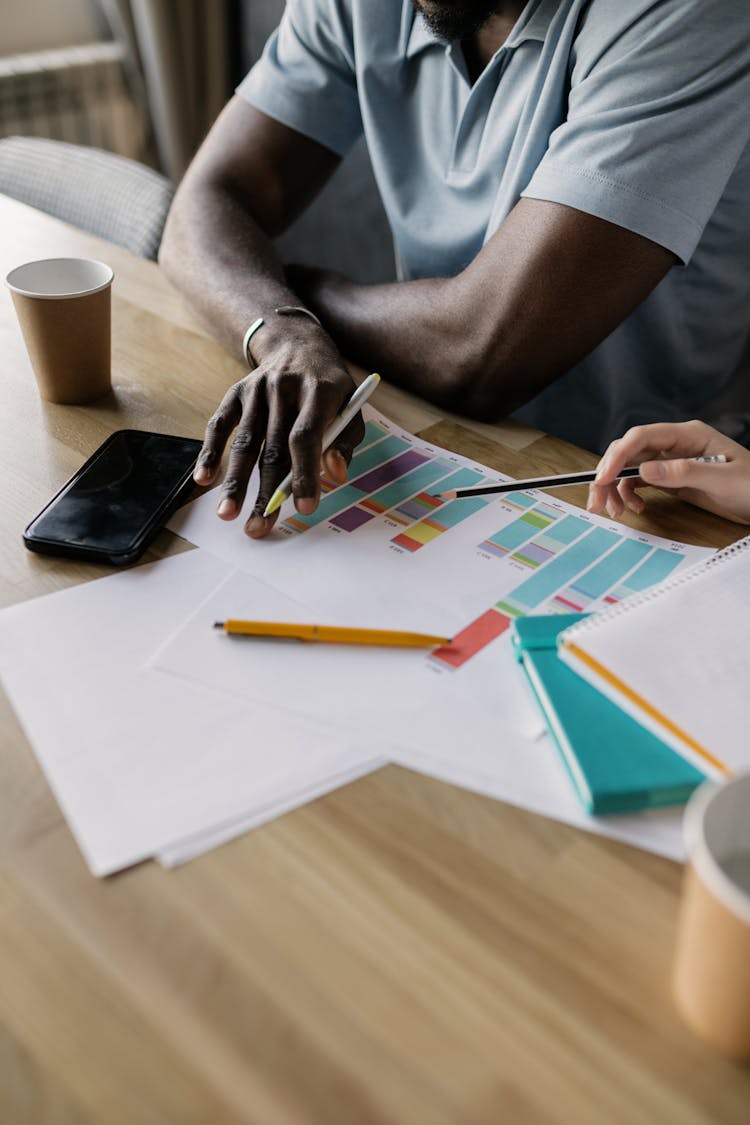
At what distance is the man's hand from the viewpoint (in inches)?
32.6

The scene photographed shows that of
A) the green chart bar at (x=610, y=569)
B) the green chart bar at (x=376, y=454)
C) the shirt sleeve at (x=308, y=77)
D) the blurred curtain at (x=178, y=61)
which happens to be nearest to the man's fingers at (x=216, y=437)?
the green chart bar at (x=376, y=454)

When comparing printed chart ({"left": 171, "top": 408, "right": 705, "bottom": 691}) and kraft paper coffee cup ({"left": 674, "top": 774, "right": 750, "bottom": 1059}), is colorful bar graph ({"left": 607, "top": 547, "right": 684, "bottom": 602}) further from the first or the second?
kraft paper coffee cup ({"left": 674, "top": 774, "right": 750, "bottom": 1059})

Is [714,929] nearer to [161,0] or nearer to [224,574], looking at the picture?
[224,574]

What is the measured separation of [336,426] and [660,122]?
17.3 inches

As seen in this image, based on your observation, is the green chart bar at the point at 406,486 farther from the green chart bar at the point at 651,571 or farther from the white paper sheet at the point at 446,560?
the green chart bar at the point at 651,571

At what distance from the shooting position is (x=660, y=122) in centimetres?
96

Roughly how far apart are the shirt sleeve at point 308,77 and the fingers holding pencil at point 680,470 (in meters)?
0.82

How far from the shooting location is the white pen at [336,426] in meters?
0.80

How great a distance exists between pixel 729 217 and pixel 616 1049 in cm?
102

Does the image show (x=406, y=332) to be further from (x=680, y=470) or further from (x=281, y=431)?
(x=680, y=470)

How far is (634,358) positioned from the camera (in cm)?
131

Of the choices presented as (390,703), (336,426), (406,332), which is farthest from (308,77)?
(390,703)

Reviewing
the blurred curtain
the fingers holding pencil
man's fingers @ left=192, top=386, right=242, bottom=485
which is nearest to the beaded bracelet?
man's fingers @ left=192, top=386, right=242, bottom=485

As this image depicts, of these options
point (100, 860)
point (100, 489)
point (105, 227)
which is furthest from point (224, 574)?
point (105, 227)
